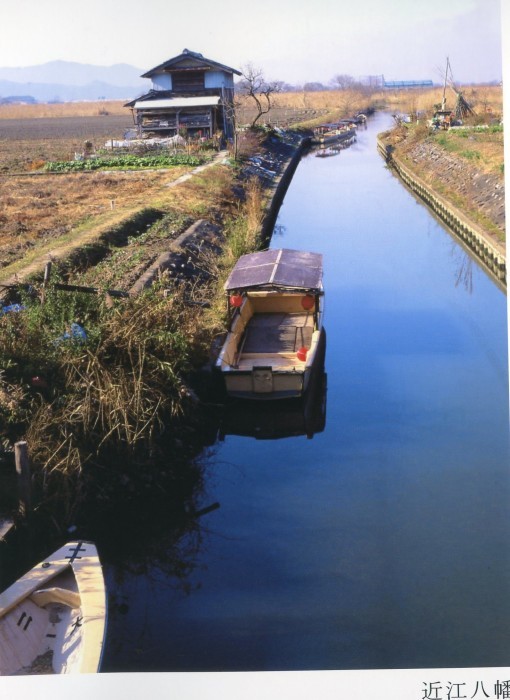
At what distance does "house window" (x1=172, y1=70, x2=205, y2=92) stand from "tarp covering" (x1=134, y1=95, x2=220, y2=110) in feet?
1.94

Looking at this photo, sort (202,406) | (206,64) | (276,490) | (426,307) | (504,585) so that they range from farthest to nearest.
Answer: (206,64) < (426,307) < (202,406) < (276,490) < (504,585)

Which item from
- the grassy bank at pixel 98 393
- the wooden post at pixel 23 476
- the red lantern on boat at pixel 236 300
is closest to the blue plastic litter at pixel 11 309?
the grassy bank at pixel 98 393

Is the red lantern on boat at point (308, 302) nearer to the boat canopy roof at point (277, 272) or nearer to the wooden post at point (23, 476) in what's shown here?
the boat canopy roof at point (277, 272)

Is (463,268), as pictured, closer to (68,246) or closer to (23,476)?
(68,246)

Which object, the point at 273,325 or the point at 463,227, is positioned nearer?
the point at 273,325

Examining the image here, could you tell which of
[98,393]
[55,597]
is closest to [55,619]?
[55,597]

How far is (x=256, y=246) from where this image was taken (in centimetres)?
1485

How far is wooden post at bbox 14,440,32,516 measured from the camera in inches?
256

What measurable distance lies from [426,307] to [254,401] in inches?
179

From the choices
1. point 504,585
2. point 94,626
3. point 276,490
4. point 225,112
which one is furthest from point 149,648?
point 225,112

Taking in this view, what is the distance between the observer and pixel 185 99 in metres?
30.1

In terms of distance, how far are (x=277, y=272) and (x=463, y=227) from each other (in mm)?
8809

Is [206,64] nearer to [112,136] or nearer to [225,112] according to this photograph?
[225,112]

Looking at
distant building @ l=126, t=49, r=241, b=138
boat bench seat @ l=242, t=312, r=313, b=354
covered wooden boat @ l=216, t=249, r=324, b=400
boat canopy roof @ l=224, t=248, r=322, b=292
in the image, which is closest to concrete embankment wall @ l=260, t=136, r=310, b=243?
distant building @ l=126, t=49, r=241, b=138
